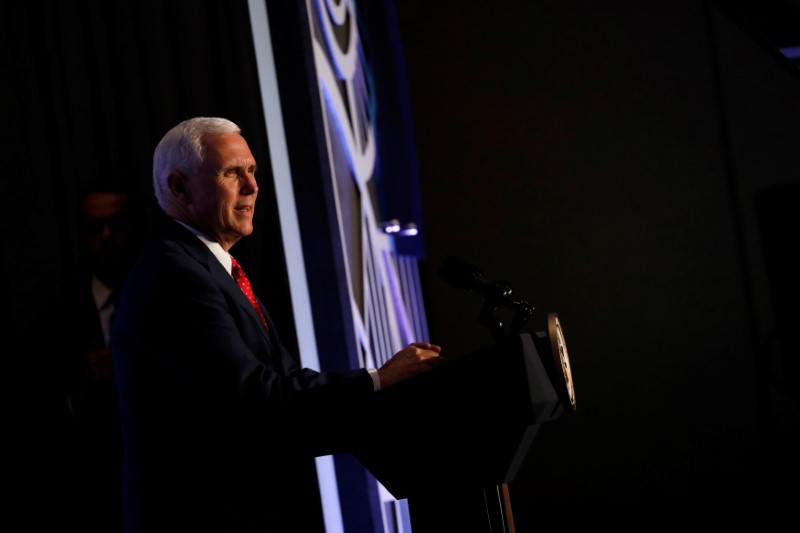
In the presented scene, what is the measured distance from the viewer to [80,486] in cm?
213

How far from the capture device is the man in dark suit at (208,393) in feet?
4.33

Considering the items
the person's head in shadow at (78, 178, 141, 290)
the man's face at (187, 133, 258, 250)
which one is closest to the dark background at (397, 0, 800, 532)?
the person's head in shadow at (78, 178, 141, 290)

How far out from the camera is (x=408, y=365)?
1337 millimetres

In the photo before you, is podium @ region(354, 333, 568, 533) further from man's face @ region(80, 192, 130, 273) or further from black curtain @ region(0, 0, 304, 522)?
man's face @ region(80, 192, 130, 273)

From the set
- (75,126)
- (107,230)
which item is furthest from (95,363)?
(75,126)

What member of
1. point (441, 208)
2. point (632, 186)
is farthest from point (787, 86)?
point (441, 208)

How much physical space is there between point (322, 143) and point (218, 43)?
2.06ft

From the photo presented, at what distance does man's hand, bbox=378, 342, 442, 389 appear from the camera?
1329 mm

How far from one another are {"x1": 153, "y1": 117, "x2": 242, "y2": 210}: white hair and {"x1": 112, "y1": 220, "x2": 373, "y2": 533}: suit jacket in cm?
15

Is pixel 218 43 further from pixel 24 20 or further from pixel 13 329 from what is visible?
pixel 13 329

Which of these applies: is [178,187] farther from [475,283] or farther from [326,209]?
[475,283]

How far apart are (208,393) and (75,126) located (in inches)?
50.7

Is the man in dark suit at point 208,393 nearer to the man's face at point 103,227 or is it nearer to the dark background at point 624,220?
the man's face at point 103,227

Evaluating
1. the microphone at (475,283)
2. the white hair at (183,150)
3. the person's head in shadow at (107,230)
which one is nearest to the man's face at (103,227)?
the person's head in shadow at (107,230)
